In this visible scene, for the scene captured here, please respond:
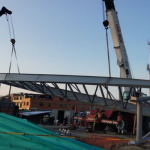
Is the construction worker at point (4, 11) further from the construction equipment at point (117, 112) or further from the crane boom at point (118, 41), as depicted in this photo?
the crane boom at point (118, 41)

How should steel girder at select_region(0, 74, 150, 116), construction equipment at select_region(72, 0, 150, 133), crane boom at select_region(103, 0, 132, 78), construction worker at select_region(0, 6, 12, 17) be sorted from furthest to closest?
1. construction worker at select_region(0, 6, 12, 17)
2. crane boom at select_region(103, 0, 132, 78)
3. construction equipment at select_region(72, 0, 150, 133)
4. steel girder at select_region(0, 74, 150, 116)

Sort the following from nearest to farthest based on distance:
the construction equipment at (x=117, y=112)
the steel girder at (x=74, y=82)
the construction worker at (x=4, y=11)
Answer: the steel girder at (x=74, y=82) → the construction equipment at (x=117, y=112) → the construction worker at (x=4, y=11)

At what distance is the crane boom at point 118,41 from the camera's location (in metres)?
17.6

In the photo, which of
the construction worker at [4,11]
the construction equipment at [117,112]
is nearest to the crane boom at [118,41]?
the construction equipment at [117,112]

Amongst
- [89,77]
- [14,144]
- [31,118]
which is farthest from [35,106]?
[14,144]

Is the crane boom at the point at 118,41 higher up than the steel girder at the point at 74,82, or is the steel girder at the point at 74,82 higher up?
the crane boom at the point at 118,41

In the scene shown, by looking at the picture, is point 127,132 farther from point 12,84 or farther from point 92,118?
point 12,84

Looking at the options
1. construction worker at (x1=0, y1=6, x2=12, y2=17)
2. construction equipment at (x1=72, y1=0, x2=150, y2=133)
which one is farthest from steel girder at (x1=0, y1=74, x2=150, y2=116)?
construction worker at (x1=0, y1=6, x2=12, y2=17)

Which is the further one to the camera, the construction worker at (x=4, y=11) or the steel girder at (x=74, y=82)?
the construction worker at (x=4, y=11)

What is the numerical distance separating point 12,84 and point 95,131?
743cm

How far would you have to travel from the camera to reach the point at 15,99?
3034 inches

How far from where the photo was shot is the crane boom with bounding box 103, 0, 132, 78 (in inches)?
691

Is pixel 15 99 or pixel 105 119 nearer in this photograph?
pixel 105 119

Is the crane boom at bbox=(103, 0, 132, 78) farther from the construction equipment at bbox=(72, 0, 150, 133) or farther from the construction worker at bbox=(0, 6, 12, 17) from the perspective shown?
the construction worker at bbox=(0, 6, 12, 17)
